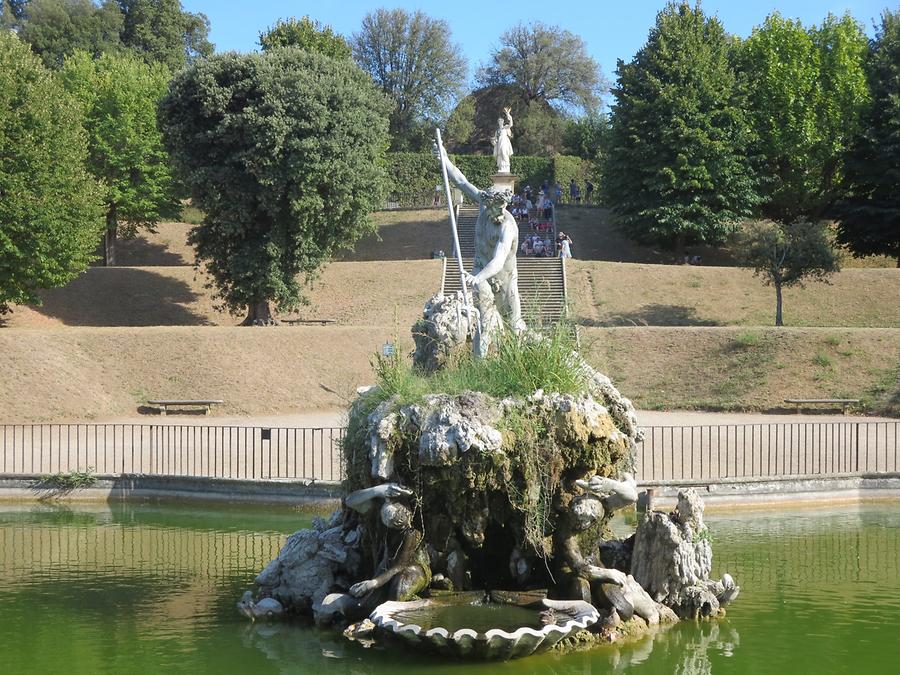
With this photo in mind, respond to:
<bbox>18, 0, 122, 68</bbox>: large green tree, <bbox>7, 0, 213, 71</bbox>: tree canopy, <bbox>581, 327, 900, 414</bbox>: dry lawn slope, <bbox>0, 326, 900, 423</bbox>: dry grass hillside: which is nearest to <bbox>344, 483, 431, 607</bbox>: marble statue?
<bbox>581, 327, 900, 414</bbox>: dry lawn slope

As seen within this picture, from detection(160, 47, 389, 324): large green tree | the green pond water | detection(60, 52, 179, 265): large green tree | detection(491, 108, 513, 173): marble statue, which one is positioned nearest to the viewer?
the green pond water

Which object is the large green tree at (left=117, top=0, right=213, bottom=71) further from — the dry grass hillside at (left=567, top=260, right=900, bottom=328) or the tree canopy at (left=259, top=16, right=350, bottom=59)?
the dry grass hillside at (left=567, top=260, right=900, bottom=328)

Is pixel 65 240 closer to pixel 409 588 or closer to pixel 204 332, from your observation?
pixel 204 332

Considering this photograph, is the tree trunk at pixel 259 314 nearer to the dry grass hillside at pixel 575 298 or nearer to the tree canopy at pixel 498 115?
the dry grass hillside at pixel 575 298

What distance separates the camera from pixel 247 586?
1523cm

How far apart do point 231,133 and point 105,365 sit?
38.1ft

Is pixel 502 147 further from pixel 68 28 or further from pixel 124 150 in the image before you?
pixel 68 28

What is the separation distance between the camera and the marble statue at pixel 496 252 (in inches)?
600

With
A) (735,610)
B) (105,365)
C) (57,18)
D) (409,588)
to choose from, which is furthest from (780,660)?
(57,18)

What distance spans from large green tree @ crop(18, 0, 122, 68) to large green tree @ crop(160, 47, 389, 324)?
3728 cm

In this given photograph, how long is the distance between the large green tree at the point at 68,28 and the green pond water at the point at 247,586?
6325 cm

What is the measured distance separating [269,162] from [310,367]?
9483mm

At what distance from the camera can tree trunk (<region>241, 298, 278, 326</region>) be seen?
44000 millimetres

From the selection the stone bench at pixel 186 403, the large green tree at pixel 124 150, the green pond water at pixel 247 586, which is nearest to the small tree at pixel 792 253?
the stone bench at pixel 186 403
